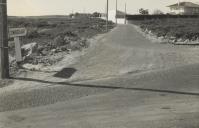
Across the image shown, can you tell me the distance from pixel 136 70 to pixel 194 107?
5602 millimetres

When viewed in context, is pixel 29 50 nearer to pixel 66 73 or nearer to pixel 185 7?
pixel 66 73

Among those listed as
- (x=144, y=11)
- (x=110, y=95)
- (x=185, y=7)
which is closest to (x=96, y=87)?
(x=110, y=95)

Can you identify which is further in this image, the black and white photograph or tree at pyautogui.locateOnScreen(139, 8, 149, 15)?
tree at pyautogui.locateOnScreen(139, 8, 149, 15)

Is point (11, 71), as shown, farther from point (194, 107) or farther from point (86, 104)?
point (194, 107)

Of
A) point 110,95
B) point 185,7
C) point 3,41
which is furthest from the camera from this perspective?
point 185,7

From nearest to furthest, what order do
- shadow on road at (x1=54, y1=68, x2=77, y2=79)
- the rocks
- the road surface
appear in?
1. the road surface
2. shadow on road at (x1=54, y1=68, x2=77, y2=79)
3. the rocks

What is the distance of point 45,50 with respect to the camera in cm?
2306

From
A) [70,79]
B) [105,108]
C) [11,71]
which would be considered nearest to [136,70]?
[70,79]

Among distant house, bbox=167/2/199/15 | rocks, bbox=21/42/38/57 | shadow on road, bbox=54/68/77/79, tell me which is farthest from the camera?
distant house, bbox=167/2/199/15

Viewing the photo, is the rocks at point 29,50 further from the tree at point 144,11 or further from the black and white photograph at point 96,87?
the tree at point 144,11

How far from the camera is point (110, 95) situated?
13062mm

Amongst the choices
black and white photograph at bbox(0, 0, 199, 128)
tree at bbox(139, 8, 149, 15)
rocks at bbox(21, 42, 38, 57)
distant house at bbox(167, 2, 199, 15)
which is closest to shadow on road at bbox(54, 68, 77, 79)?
black and white photograph at bbox(0, 0, 199, 128)

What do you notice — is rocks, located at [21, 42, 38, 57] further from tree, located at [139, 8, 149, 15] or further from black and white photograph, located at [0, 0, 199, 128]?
tree, located at [139, 8, 149, 15]

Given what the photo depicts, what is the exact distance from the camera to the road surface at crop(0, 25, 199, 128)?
412 inches
